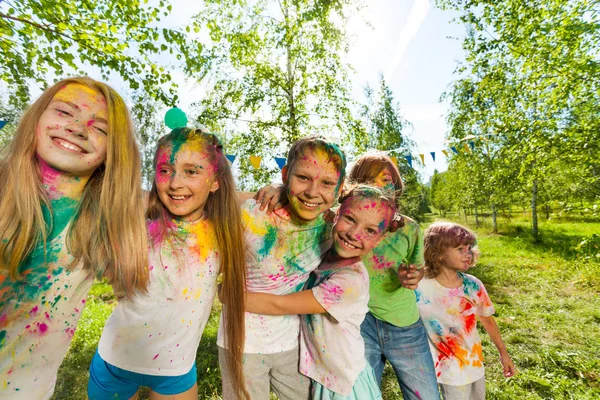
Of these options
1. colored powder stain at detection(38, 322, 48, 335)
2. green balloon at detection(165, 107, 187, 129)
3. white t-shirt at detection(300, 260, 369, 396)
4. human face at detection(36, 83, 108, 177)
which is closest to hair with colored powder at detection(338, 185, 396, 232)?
white t-shirt at detection(300, 260, 369, 396)

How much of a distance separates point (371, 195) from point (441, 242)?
92 centimetres

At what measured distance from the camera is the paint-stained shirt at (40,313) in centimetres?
132

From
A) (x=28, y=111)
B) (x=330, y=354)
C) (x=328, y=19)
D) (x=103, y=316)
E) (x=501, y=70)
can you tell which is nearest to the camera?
(x=28, y=111)

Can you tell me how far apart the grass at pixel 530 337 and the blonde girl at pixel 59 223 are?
7.13 ft

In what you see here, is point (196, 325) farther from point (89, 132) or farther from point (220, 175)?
point (89, 132)

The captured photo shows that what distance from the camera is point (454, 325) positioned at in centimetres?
229

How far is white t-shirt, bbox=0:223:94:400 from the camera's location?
1313 mm

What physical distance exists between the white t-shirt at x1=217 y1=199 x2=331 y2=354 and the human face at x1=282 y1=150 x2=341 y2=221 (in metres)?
0.13

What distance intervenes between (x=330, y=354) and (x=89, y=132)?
5.65ft

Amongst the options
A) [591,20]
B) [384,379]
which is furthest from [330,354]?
[591,20]

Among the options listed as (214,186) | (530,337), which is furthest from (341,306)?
(530,337)

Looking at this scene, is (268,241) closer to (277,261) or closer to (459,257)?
(277,261)

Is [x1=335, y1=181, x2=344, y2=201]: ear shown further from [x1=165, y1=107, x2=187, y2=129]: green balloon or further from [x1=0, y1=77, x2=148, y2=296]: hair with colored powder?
[x1=0, y1=77, x2=148, y2=296]: hair with colored powder

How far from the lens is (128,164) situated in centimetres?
163
